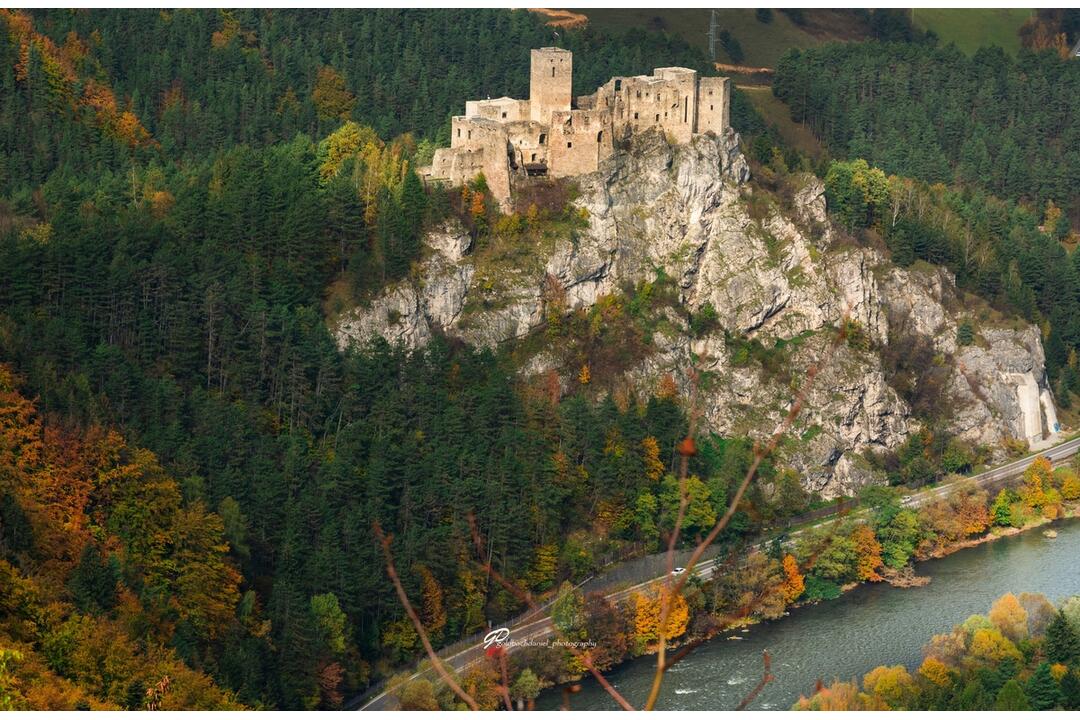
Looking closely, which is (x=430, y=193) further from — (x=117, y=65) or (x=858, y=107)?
(x=858, y=107)

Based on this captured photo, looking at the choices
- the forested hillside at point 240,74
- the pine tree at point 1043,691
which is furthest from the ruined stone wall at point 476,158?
the pine tree at point 1043,691

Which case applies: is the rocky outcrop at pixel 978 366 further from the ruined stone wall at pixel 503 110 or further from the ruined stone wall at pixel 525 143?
the ruined stone wall at pixel 503 110

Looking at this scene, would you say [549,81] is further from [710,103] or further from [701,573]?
[701,573]

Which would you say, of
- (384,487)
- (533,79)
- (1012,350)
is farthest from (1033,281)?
(384,487)

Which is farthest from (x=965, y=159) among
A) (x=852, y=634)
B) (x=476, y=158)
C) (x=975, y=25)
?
(x=852, y=634)
